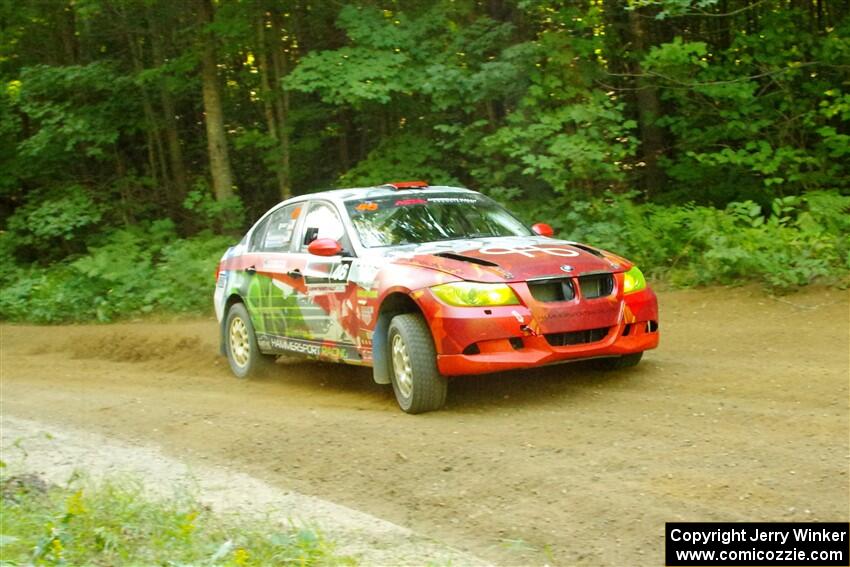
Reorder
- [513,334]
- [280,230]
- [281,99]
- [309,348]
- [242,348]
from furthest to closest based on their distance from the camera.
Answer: [281,99] < [242,348] < [280,230] < [309,348] < [513,334]

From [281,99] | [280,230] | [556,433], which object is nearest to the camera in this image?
[556,433]

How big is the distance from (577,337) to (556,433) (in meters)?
1.08

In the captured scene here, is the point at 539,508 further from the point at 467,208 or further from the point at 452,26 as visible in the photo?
the point at 452,26

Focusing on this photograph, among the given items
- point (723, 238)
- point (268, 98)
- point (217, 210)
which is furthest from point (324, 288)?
point (268, 98)

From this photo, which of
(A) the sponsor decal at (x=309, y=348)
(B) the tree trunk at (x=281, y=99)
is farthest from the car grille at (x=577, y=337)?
(B) the tree trunk at (x=281, y=99)

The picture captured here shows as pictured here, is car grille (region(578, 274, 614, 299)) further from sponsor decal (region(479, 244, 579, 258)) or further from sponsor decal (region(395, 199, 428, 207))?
sponsor decal (region(395, 199, 428, 207))

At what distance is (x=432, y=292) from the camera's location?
7.32 m

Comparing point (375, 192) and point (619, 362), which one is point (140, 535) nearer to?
point (619, 362)

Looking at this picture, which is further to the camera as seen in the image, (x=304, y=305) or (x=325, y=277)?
(x=304, y=305)

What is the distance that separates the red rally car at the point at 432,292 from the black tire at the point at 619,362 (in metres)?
0.01

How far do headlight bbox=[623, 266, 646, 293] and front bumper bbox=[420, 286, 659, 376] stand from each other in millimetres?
373

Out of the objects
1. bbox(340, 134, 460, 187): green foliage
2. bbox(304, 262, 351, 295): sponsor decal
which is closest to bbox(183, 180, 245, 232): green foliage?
bbox(340, 134, 460, 187): green foliage

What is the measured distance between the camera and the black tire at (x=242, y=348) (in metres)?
A: 10.0

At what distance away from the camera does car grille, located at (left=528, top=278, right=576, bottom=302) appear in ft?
24.2
